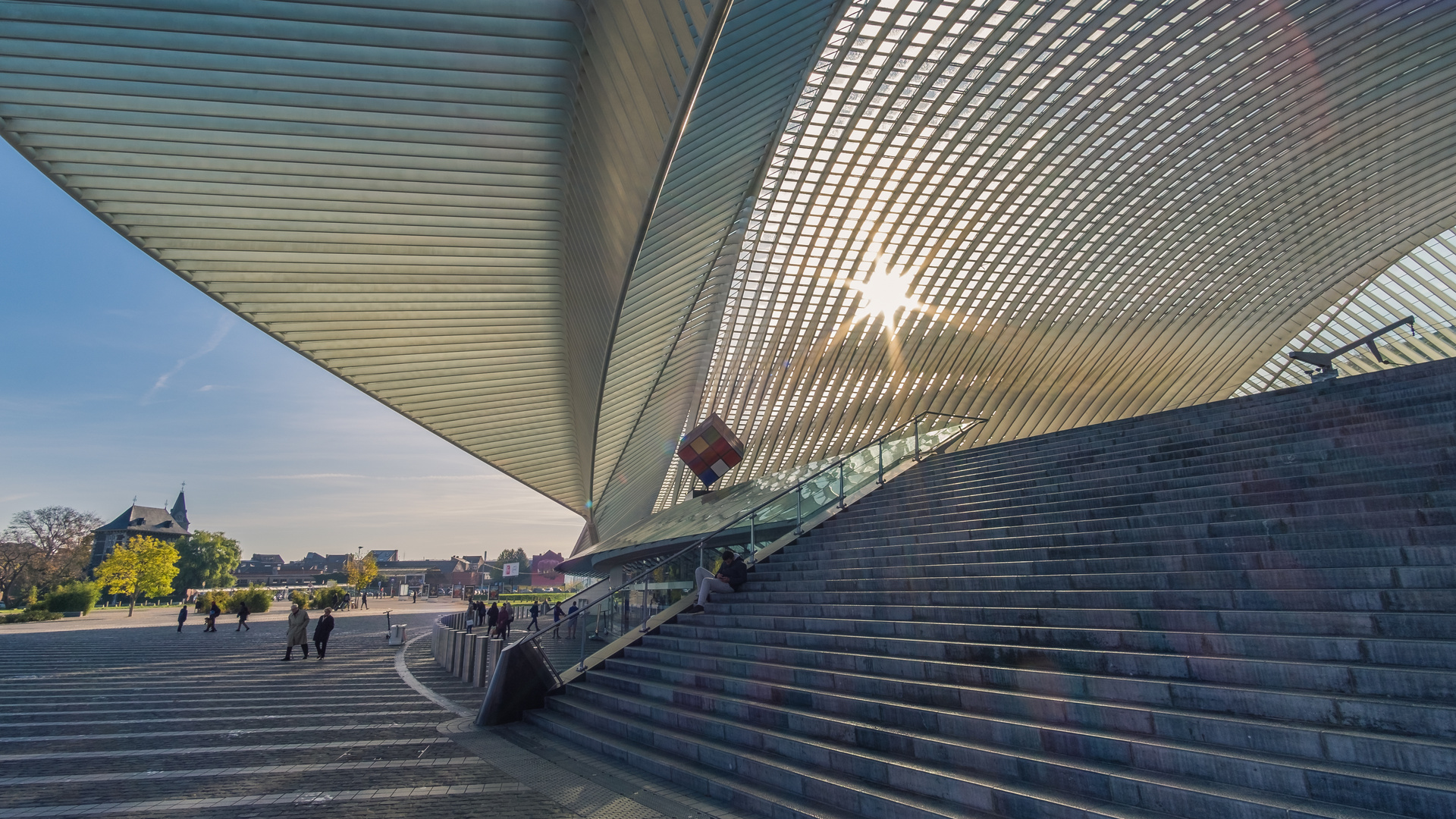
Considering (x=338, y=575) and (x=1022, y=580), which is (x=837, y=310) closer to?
(x=1022, y=580)

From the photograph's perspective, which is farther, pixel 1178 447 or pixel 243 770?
pixel 1178 447

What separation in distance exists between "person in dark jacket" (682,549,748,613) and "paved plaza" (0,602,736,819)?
8.76 ft

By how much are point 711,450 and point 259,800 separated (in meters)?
17.0

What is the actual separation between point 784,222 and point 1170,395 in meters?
22.9

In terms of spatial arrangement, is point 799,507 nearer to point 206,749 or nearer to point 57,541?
point 206,749

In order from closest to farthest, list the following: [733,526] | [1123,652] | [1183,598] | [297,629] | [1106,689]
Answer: [1106,689], [1123,652], [1183,598], [733,526], [297,629]

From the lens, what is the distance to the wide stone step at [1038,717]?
340 centimetres

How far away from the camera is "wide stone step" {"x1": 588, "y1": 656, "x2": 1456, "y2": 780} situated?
3396mm

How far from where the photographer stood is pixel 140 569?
160 feet

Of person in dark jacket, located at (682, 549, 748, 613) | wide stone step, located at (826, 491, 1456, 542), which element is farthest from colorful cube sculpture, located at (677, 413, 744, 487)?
person in dark jacket, located at (682, 549, 748, 613)

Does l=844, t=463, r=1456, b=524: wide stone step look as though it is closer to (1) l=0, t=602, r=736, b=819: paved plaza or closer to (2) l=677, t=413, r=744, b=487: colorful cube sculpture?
(1) l=0, t=602, r=736, b=819: paved plaza

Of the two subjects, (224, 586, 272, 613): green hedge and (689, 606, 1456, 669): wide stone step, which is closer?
(689, 606, 1456, 669): wide stone step

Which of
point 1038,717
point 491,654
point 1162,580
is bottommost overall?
point 491,654

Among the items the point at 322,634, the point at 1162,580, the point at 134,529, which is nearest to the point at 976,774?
the point at 1162,580
